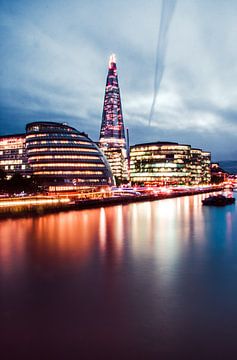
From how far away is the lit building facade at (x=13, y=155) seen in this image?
7875 centimetres

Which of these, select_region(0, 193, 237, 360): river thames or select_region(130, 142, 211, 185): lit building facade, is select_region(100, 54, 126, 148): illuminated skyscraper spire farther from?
select_region(0, 193, 237, 360): river thames

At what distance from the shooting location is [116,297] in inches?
542

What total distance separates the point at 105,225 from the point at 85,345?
23.8 metres

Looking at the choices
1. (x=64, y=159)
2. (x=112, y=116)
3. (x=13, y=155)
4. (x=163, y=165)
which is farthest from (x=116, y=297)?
(x=112, y=116)

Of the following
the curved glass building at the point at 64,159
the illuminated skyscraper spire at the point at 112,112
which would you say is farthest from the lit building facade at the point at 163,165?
the curved glass building at the point at 64,159

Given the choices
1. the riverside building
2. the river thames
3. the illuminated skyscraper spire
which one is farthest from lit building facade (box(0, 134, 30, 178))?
the illuminated skyscraper spire

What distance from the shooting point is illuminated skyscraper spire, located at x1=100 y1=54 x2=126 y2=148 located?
169m

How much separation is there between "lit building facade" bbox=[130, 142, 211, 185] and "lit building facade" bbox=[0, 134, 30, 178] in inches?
2009

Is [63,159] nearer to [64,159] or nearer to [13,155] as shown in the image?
[64,159]

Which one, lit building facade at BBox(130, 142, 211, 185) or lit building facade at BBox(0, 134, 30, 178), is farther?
lit building facade at BBox(130, 142, 211, 185)

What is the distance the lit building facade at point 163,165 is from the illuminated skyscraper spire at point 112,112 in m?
40.8

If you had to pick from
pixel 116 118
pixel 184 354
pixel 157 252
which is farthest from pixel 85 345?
pixel 116 118

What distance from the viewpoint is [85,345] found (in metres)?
9.79

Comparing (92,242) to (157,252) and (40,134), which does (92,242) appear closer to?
(157,252)
